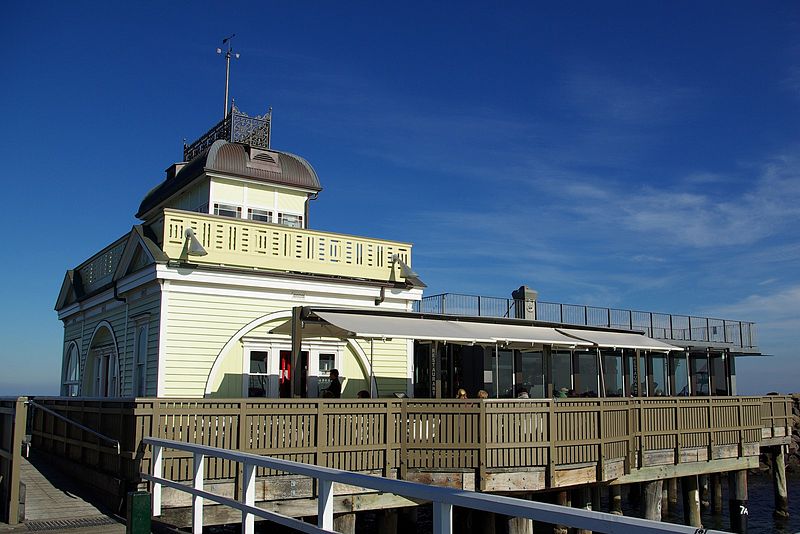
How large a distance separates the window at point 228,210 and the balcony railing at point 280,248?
443 cm

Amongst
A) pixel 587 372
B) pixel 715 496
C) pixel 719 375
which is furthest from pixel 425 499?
pixel 719 375

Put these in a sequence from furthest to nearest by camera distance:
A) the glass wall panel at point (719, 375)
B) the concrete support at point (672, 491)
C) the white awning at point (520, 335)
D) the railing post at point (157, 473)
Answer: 1. the glass wall panel at point (719, 375)
2. the concrete support at point (672, 491)
3. the white awning at point (520, 335)
4. the railing post at point (157, 473)

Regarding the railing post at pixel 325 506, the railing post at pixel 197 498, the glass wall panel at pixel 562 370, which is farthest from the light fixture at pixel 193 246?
the railing post at pixel 325 506

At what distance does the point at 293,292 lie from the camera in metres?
19.7

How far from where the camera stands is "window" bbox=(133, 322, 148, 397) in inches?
745

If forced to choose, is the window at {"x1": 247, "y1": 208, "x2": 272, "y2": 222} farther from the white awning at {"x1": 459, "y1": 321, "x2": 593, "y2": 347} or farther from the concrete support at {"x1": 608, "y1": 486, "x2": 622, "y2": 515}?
the concrete support at {"x1": 608, "y1": 486, "x2": 622, "y2": 515}

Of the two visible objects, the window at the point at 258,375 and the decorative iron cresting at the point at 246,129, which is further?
the decorative iron cresting at the point at 246,129

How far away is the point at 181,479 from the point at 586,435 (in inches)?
306

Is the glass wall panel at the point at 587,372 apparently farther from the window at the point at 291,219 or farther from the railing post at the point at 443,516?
the railing post at the point at 443,516

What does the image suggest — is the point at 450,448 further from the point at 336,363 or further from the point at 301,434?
the point at 336,363

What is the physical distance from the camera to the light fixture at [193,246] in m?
17.7

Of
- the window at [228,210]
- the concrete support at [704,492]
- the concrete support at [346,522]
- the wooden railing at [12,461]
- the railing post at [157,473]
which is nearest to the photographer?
the wooden railing at [12,461]

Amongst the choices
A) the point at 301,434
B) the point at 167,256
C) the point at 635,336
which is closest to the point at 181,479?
the point at 301,434

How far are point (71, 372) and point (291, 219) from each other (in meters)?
9.10
